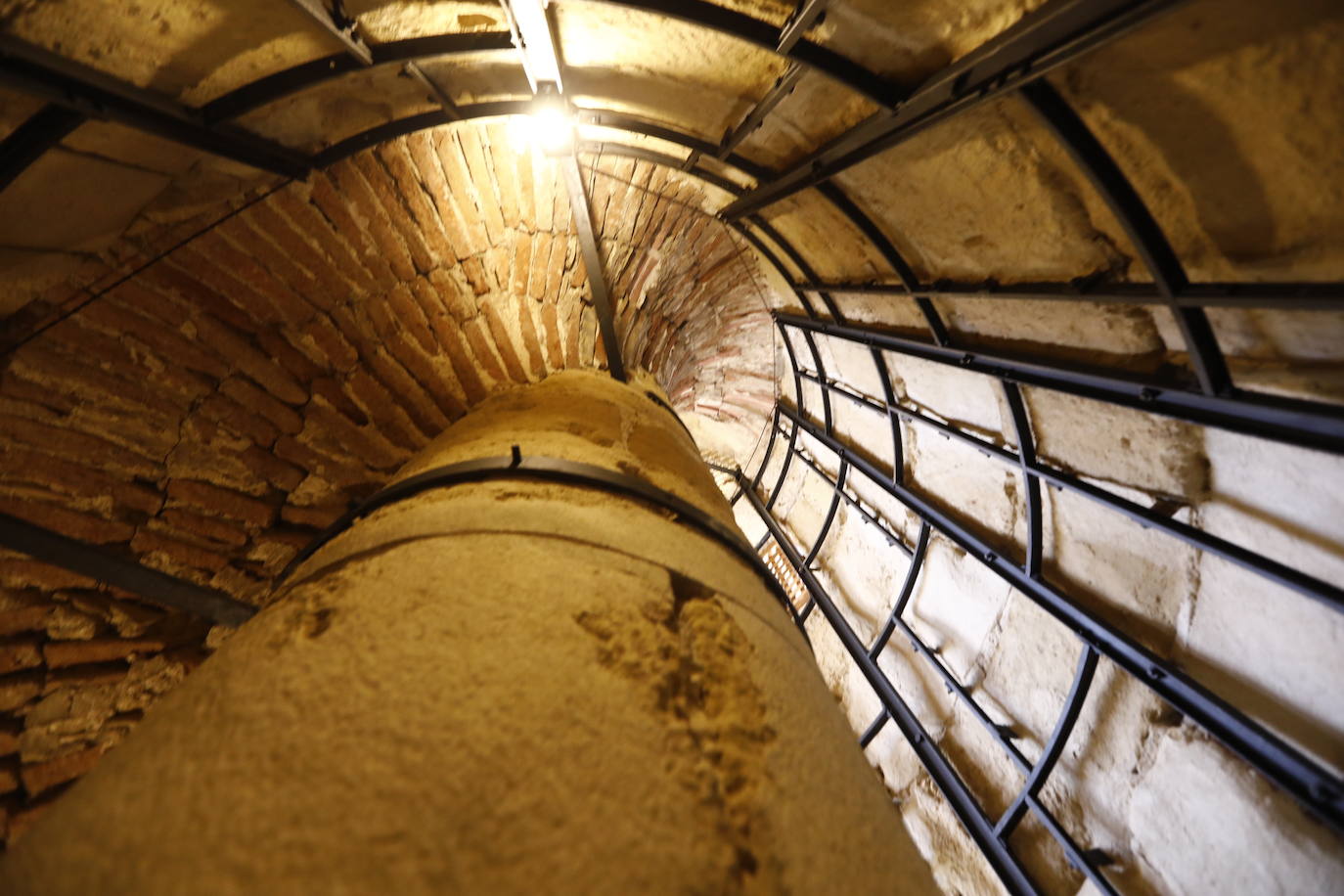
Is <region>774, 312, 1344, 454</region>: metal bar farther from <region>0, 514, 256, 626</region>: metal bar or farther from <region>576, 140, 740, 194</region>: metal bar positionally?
<region>0, 514, 256, 626</region>: metal bar

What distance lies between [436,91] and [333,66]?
0.38m

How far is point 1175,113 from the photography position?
1250 mm

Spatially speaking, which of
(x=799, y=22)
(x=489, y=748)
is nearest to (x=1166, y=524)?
(x=799, y=22)

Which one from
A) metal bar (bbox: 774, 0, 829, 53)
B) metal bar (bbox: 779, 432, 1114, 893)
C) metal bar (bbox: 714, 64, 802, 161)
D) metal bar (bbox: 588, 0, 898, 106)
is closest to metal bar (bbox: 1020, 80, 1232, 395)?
metal bar (bbox: 588, 0, 898, 106)

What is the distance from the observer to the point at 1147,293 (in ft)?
4.81

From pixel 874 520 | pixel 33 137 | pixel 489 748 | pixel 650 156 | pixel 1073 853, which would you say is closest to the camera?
pixel 489 748

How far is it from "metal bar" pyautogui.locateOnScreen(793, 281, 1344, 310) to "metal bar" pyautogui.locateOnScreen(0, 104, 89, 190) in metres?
2.59

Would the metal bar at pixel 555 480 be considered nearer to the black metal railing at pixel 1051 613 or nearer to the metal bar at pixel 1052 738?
the black metal railing at pixel 1051 613

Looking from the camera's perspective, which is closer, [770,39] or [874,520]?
[770,39]

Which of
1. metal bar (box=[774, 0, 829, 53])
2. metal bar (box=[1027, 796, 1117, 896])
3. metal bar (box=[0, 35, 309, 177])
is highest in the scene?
metal bar (box=[774, 0, 829, 53])

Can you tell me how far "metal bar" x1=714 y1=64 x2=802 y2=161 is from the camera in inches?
68.1

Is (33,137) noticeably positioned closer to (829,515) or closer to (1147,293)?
(1147,293)

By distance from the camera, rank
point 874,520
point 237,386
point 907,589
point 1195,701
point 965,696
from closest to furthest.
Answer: point 1195,701 < point 237,386 < point 965,696 < point 907,589 < point 874,520

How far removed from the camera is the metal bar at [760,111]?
1.73m
